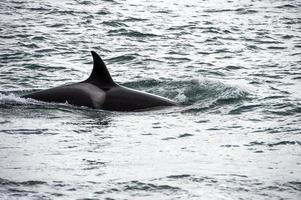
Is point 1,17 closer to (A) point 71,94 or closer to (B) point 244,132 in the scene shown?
(A) point 71,94

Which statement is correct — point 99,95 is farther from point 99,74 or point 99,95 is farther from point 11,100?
point 11,100

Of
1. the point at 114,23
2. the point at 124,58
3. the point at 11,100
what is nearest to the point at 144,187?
the point at 11,100

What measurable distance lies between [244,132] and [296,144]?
1.21m

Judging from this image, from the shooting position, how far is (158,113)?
14.4 meters

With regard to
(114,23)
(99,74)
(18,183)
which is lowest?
(114,23)

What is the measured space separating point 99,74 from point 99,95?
0.47 m

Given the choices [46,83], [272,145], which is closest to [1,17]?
[46,83]

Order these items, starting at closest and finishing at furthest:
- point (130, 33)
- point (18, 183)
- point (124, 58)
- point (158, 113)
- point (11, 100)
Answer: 1. point (18, 183)
2. point (158, 113)
3. point (11, 100)
4. point (124, 58)
5. point (130, 33)

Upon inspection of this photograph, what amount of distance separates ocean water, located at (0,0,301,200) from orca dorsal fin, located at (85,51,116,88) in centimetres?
79

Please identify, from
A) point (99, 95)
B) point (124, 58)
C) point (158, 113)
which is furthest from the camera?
point (124, 58)

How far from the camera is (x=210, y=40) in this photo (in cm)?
2541

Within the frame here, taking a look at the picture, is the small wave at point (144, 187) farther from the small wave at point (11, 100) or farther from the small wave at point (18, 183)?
the small wave at point (11, 100)

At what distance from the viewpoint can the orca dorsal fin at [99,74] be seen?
1423 centimetres

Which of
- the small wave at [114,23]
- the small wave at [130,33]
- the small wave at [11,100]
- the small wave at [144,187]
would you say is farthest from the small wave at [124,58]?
the small wave at [144,187]
